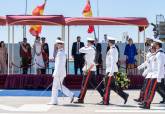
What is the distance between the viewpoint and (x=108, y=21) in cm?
2314

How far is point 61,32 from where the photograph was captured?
23531 mm

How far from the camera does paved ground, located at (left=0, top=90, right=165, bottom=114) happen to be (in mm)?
14445

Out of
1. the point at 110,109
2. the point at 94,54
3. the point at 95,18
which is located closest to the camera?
the point at 110,109

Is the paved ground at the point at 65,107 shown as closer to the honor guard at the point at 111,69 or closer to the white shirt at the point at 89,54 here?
the honor guard at the point at 111,69

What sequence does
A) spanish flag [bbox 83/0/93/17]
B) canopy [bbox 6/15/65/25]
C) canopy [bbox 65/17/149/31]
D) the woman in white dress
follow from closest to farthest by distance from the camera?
canopy [bbox 6/15/65/25], canopy [bbox 65/17/149/31], the woman in white dress, spanish flag [bbox 83/0/93/17]

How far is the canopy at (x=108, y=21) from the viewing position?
2297 centimetres

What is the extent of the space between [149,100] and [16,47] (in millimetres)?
14791

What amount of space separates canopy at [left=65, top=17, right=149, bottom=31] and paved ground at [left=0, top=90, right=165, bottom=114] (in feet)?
18.2

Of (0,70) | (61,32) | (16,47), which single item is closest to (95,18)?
(61,32)

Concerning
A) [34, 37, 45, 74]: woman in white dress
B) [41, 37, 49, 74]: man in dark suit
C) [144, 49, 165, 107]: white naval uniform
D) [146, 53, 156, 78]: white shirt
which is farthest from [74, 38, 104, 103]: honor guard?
[41, 37, 49, 74]: man in dark suit

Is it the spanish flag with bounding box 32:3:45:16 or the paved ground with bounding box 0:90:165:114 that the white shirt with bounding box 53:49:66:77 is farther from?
the spanish flag with bounding box 32:3:45:16

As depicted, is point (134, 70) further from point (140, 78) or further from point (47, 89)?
point (47, 89)

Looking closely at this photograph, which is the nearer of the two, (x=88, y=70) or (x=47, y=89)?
(x=88, y=70)

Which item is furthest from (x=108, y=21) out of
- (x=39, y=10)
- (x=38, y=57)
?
(x=39, y=10)
